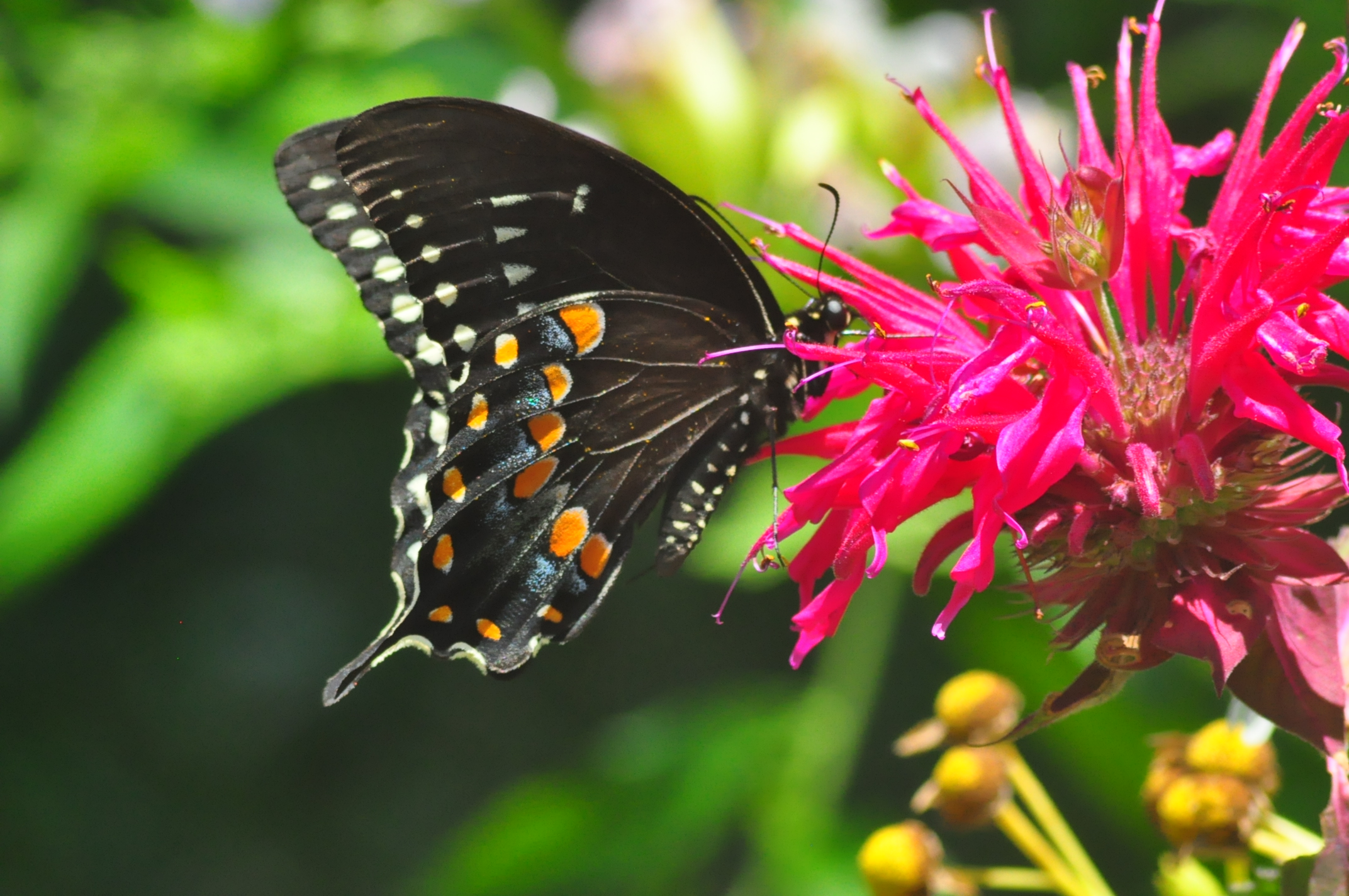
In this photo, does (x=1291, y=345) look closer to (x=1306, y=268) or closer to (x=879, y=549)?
(x=1306, y=268)

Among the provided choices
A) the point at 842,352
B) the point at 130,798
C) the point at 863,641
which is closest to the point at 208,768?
the point at 130,798

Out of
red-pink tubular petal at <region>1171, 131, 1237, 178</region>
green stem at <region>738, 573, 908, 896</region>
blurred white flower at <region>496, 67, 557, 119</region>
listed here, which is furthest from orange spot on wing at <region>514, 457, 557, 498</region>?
blurred white flower at <region>496, 67, 557, 119</region>

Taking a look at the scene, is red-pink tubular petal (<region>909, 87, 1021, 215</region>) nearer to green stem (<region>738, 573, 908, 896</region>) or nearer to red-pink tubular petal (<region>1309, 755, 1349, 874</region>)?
red-pink tubular petal (<region>1309, 755, 1349, 874</region>)

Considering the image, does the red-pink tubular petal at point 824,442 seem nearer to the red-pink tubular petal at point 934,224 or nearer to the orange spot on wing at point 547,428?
the red-pink tubular petal at point 934,224

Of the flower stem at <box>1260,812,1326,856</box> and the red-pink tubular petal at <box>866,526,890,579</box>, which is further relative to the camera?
the flower stem at <box>1260,812,1326,856</box>

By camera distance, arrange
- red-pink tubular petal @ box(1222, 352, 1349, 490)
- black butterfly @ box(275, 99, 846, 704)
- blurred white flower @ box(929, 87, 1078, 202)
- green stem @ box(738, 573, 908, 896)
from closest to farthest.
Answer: red-pink tubular petal @ box(1222, 352, 1349, 490), black butterfly @ box(275, 99, 846, 704), green stem @ box(738, 573, 908, 896), blurred white flower @ box(929, 87, 1078, 202)

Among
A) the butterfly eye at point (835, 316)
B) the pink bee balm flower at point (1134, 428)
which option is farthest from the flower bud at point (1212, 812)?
the butterfly eye at point (835, 316)

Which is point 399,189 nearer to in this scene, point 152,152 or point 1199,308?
point 1199,308

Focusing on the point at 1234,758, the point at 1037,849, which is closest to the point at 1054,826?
the point at 1037,849

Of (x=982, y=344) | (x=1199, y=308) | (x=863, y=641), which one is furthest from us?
(x=863, y=641)
